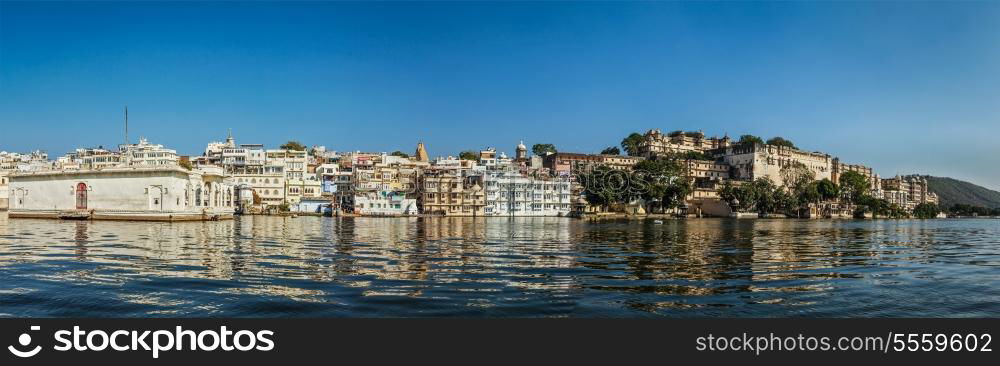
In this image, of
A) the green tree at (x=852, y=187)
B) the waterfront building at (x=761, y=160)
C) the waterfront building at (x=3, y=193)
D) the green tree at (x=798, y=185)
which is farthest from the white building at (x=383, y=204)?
the green tree at (x=852, y=187)

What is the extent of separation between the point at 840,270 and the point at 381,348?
47.8 ft

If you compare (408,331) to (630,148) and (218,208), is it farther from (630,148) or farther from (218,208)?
(630,148)

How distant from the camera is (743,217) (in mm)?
115438

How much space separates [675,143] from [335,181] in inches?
3490

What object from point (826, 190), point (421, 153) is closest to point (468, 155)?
point (421, 153)

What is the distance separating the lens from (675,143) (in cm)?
15625

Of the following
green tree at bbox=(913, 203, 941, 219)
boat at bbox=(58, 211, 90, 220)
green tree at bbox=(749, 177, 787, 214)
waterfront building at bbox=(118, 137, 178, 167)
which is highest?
waterfront building at bbox=(118, 137, 178, 167)

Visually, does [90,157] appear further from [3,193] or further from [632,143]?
[632,143]

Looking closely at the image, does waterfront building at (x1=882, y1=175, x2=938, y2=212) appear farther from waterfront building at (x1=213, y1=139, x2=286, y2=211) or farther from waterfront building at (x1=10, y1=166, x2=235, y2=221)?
waterfront building at (x1=10, y1=166, x2=235, y2=221)

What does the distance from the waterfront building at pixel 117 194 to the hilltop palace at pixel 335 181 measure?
11cm

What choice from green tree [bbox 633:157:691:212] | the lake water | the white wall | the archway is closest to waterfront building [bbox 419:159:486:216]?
green tree [bbox 633:157:691:212]

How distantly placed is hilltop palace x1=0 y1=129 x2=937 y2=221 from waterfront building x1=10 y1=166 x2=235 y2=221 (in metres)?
0.11

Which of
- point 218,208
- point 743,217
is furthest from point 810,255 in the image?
point 743,217

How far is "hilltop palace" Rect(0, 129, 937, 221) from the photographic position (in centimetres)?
6206
